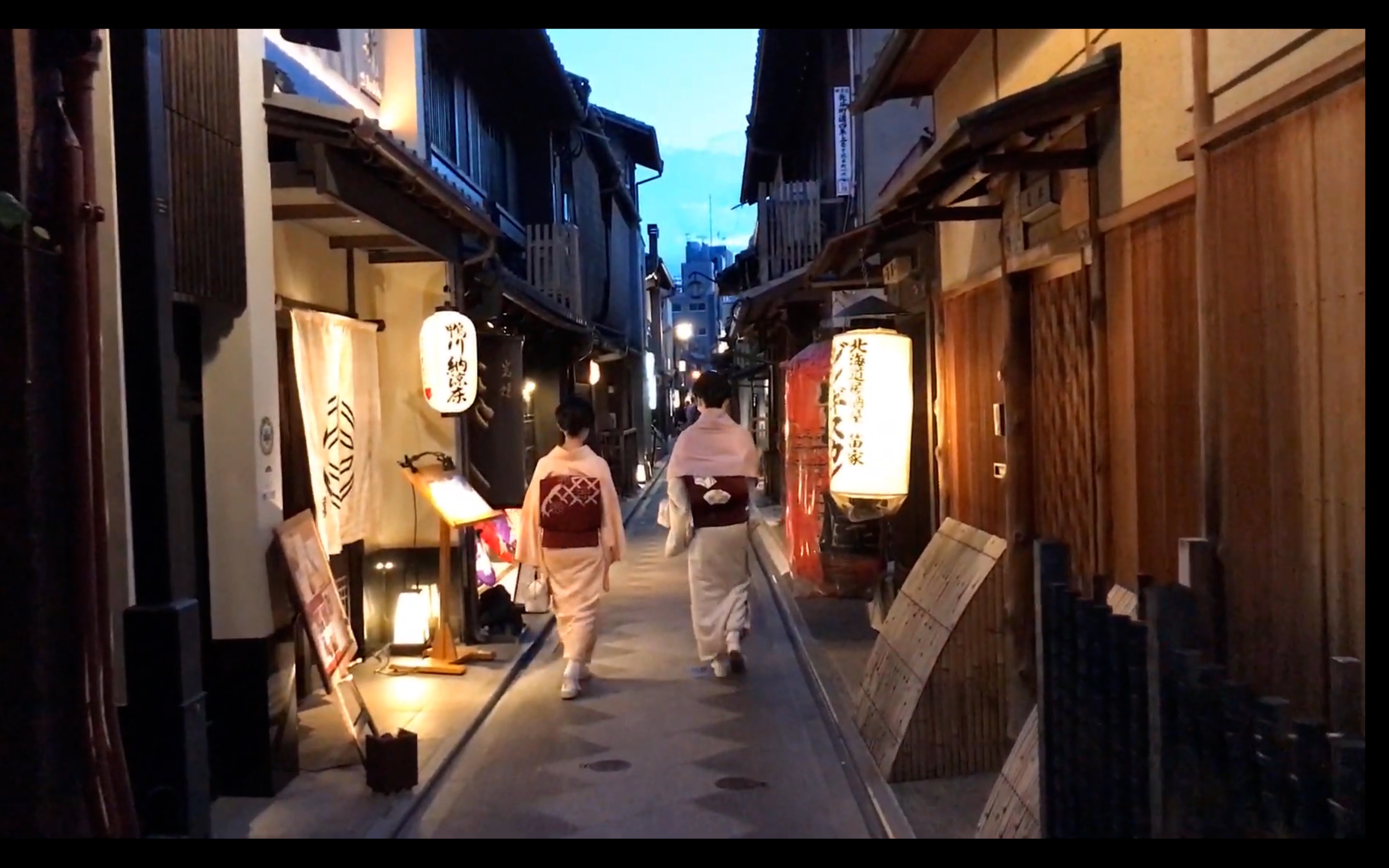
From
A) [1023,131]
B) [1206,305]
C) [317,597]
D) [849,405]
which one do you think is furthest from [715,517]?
[1206,305]

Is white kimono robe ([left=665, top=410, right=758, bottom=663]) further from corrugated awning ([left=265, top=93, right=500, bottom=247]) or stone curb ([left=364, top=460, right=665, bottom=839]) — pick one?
corrugated awning ([left=265, top=93, right=500, bottom=247])

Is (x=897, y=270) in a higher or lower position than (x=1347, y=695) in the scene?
higher

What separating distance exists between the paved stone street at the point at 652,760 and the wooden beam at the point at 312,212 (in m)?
4.43

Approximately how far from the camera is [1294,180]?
15.1 feet

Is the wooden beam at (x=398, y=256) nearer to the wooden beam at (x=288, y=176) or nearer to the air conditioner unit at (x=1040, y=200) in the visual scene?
the wooden beam at (x=288, y=176)

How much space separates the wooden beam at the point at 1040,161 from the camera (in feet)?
23.9

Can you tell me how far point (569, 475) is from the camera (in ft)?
35.8

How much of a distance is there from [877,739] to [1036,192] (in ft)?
13.4

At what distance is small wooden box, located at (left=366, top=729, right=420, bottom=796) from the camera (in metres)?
7.61

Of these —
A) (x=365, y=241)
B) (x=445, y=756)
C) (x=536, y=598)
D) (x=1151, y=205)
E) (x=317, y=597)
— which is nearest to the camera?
(x=1151, y=205)

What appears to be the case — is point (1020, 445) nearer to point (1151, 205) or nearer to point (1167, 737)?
point (1151, 205)

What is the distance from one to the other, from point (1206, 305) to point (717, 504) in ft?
21.1

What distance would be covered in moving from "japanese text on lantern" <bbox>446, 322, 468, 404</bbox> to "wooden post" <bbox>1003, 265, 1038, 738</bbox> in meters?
5.48

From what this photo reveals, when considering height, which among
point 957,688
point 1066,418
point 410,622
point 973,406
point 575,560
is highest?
point 973,406
